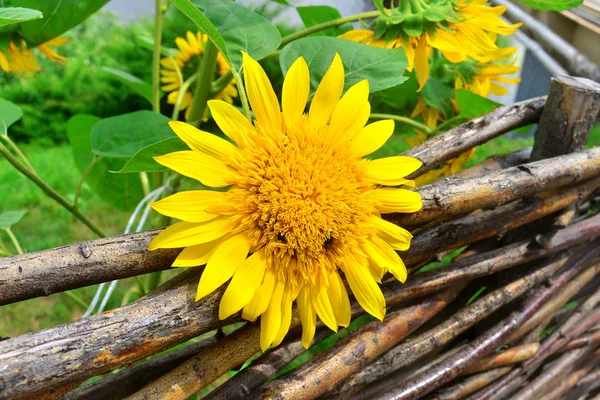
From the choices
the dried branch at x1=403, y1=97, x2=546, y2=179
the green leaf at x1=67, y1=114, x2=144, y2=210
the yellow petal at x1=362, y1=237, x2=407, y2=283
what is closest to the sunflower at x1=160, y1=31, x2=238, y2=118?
the green leaf at x1=67, y1=114, x2=144, y2=210

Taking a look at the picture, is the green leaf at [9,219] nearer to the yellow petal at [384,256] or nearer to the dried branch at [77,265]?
the dried branch at [77,265]

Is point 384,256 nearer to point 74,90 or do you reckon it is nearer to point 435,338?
point 435,338

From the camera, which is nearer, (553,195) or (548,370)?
(553,195)

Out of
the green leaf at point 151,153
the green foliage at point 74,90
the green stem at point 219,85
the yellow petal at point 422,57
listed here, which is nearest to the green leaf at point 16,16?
the green leaf at point 151,153

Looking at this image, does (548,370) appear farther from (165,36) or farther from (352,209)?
(165,36)

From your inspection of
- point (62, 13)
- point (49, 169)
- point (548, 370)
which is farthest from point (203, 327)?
point (49, 169)
